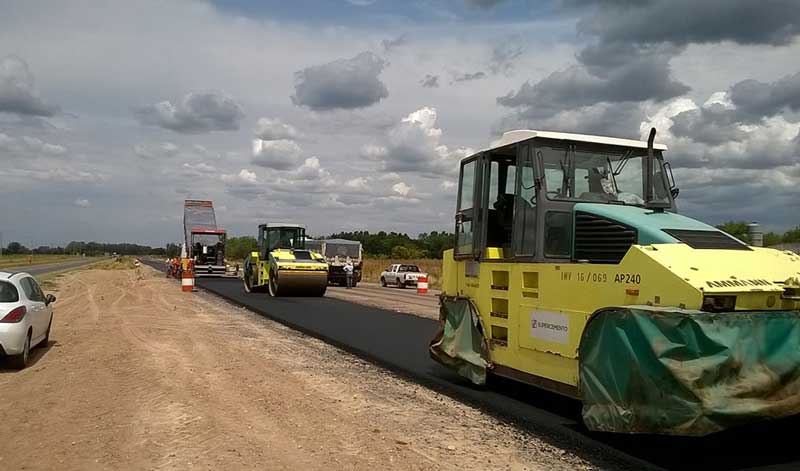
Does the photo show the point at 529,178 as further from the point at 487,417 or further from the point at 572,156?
the point at 487,417

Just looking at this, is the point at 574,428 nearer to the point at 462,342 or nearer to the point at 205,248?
the point at 462,342

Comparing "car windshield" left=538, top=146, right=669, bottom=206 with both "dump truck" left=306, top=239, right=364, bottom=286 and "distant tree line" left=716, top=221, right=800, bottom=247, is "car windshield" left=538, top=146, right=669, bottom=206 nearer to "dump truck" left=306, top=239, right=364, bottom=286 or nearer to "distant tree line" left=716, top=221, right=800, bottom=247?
"distant tree line" left=716, top=221, right=800, bottom=247

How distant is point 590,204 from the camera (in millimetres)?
7270

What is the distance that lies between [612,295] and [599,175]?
2.08 metres

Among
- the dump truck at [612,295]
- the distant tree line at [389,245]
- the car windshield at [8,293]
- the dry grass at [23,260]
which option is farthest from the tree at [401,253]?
the dump truck at [612,295]

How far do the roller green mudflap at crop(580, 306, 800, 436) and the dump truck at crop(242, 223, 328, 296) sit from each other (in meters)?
18.8

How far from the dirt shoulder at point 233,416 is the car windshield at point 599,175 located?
2.55m

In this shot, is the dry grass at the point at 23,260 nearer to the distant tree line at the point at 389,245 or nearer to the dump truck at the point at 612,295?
the distant tree line at the point at 389,245

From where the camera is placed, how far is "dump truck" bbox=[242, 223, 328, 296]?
78.2 ft

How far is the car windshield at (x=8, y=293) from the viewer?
10062mm

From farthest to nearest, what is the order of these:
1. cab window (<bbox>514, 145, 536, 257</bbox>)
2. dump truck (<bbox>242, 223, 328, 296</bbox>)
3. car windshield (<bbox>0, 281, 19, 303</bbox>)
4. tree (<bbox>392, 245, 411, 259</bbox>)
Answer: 1. tree (<bbox>392, 245, 411, 259</bbox>)
2. dump truck (<bbox>242, 223, 328, 296</bbox>)
3. car windshield (<bbox>0, 281, 19, 303</bbox>)
4. cab window (<bbox>514, 145, 536, 257</bbox>)

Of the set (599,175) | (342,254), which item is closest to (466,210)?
(599,175)

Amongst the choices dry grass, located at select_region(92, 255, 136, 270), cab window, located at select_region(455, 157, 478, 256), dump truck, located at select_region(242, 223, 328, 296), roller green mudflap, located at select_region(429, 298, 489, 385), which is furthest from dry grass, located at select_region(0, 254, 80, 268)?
cab window, located at select_region(455, 157, 478, 256)

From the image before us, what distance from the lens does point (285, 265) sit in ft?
78.2
